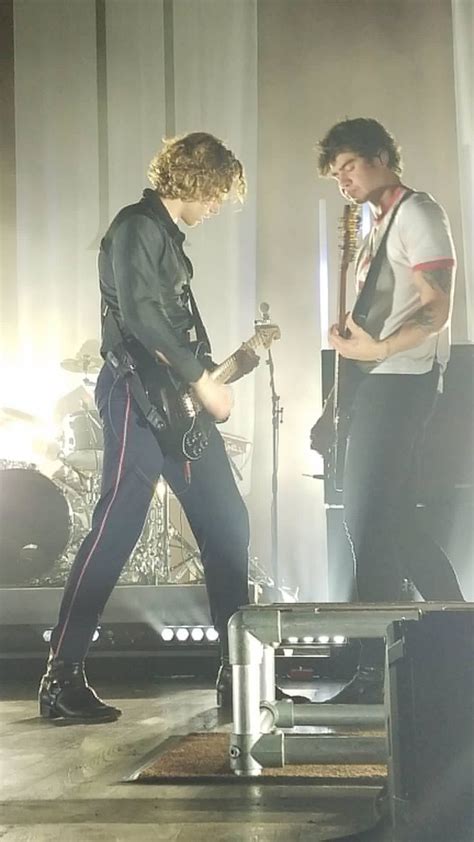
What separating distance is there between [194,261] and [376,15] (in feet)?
3.16

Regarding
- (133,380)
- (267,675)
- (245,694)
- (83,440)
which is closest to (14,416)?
(83,440)

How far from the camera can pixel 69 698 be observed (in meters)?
1.73

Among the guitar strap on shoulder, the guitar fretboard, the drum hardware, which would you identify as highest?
the guitar strap on shoulder

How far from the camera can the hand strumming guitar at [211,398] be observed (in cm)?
213

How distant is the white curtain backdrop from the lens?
8.54 feet

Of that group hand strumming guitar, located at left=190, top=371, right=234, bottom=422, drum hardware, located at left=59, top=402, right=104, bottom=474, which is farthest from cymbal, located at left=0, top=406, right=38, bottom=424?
hand strumming guitar, located at left=190, top=371, right=234, bottom=422

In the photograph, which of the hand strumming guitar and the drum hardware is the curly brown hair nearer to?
the hand strumming guitar

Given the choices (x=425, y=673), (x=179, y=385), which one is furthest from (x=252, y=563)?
(x=425, y=673)

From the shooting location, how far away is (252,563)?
269 centimetres

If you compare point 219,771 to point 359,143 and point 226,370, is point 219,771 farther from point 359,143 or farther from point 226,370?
point 359,143

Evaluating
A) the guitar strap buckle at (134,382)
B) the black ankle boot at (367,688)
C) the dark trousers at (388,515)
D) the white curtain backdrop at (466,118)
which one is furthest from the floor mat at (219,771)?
the white curtain backdrop at (466,118)

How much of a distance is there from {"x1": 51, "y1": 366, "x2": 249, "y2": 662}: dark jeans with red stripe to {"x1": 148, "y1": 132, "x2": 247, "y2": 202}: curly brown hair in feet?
1.74

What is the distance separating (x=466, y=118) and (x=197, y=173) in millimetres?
996

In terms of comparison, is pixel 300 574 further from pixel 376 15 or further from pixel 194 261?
pixel 376 15
